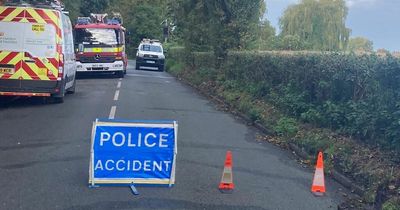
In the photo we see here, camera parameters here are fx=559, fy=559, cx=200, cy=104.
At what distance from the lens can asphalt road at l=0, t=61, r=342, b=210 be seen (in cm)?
694

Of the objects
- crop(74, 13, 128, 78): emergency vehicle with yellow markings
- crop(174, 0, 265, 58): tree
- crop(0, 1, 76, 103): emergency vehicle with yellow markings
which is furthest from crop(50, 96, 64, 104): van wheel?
crop(74, 13, 128, 78): emergency vehicle with yellow markings

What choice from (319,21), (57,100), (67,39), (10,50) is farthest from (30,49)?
(319,21)

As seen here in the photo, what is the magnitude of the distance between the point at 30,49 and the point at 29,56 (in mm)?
200

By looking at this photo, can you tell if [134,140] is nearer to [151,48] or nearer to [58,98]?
[58,98]

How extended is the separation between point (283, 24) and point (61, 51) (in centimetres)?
3235

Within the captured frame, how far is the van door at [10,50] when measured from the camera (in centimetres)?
1527

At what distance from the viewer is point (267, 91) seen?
57.2 feet

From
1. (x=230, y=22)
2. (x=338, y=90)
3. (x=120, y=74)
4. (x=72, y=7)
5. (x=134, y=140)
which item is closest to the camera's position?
(x=134, y=140)

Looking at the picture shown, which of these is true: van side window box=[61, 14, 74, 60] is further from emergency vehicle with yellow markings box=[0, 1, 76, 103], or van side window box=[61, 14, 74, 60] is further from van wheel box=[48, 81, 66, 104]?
van wheel box=[48, 81, 66, 104]

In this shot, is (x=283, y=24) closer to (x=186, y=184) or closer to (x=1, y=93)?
(x=1, y=93)

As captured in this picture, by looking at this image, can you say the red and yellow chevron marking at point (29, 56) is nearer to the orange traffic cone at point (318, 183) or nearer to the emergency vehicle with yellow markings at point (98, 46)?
the orange traffic cone at point (318, 183)

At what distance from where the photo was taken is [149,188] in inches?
298

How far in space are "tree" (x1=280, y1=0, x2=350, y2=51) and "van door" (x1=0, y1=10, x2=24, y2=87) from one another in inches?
1173

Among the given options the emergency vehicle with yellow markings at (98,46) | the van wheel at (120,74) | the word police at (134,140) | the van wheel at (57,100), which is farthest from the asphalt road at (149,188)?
the van wheel at (120,74)
